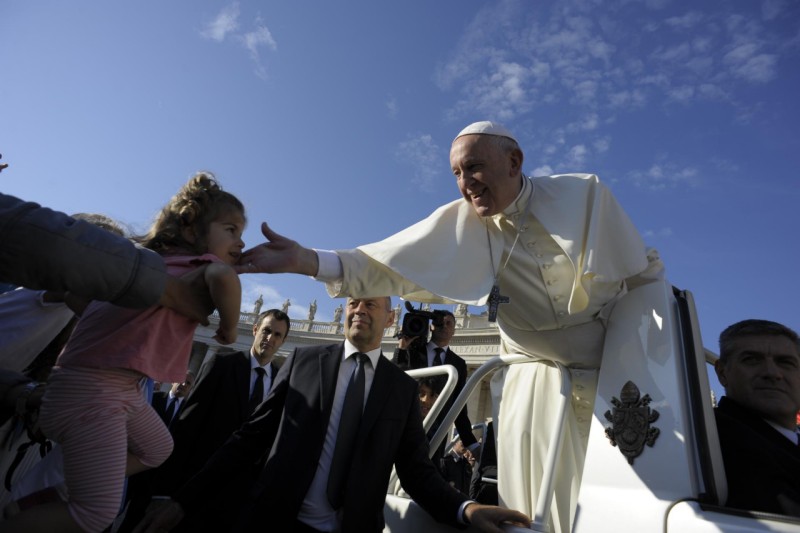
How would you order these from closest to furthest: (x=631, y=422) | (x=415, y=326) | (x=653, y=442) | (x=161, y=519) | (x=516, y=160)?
(x=653, y=442)
(x=631, y=422)
(x=161, y=519)
(x=516, y=160)
(x=415, y=326)

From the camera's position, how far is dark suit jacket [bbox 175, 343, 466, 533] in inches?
81.4

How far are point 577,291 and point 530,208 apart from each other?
58cm

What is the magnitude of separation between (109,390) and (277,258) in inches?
33.5

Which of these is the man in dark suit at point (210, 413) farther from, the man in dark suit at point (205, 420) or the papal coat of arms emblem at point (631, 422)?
the papal coat of arms emblem at point (631, 422)

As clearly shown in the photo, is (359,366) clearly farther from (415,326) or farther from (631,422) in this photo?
(415,326)

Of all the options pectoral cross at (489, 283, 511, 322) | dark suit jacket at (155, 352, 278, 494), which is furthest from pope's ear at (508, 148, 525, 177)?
dark suit jacket at (155, 352, 278, 494)

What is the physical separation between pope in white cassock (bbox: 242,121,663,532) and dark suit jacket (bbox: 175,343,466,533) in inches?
17.8

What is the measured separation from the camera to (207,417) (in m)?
4.05

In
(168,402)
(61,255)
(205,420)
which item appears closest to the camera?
(61,255)

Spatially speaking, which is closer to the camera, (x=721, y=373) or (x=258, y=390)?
(x=721, y=373)

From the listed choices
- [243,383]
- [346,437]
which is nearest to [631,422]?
[346,437]

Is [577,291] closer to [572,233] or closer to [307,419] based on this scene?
[572,233]

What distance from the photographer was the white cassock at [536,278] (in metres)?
2.43

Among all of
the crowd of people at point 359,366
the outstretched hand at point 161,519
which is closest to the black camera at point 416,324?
the crowd of people at point 359,366
